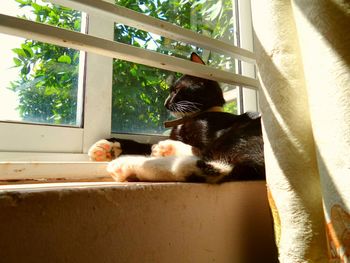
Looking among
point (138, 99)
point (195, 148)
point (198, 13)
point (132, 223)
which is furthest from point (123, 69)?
point (132, 223)

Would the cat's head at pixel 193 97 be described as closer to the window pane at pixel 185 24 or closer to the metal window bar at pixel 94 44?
the window pane at pixel 185 24

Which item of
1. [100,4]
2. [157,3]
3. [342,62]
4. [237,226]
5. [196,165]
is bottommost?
[237,226]

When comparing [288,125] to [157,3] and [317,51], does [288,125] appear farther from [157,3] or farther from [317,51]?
[157,3]

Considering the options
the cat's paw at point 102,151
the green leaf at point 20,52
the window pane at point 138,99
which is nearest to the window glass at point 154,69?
the window pane at point 138,99

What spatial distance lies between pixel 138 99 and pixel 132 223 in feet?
2.74

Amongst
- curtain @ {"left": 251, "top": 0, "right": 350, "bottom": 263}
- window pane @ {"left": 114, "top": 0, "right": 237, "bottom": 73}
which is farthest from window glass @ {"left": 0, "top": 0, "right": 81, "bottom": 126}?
curtain @ {"left": 251, "top": 0, "right": 350, "bottom": 263}

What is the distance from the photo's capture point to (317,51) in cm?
36

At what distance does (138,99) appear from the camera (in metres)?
1.17

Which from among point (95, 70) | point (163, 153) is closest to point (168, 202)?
point (163, 153)

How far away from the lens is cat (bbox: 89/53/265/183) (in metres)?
0.58

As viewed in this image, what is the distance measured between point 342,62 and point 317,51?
1.4 inches

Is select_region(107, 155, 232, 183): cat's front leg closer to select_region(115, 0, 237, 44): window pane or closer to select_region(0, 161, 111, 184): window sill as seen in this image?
select_region(0, 161, 111, 184): window sill

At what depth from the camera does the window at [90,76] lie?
625 millimetres

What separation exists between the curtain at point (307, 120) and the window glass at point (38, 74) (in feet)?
2.33
